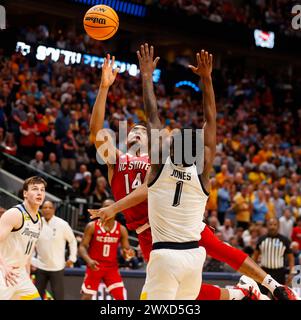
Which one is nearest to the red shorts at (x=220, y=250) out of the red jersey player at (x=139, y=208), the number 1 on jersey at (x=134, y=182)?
the red jersey player at (x=139, y=208)

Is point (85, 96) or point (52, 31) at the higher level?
point (52, 31)

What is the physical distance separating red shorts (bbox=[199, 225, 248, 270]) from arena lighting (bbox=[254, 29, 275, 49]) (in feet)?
62.7

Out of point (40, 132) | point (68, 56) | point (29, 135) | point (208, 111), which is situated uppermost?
point (68, 56)

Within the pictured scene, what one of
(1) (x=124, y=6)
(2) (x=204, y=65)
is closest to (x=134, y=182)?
(2) (x=204, y=65)

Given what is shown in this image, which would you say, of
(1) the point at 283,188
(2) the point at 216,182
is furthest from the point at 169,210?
(1) the point at 283,188

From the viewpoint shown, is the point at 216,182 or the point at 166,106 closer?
the point at 216,182

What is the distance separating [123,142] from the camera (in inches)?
512

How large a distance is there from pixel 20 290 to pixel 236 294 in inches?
92.5

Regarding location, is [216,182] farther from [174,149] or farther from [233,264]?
[174,149]

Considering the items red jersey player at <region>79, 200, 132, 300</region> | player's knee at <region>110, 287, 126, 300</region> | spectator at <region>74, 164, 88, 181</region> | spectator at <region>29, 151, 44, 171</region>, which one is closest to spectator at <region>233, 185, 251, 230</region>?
spectator at <region>74, 164, 88, 181</region>

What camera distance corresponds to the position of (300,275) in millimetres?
13602

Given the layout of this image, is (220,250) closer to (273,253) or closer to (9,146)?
(273,253)

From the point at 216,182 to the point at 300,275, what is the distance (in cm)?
419

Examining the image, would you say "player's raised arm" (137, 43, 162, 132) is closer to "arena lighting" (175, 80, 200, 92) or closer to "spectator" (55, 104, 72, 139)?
"spectator" (55, 104, 72, 139)
